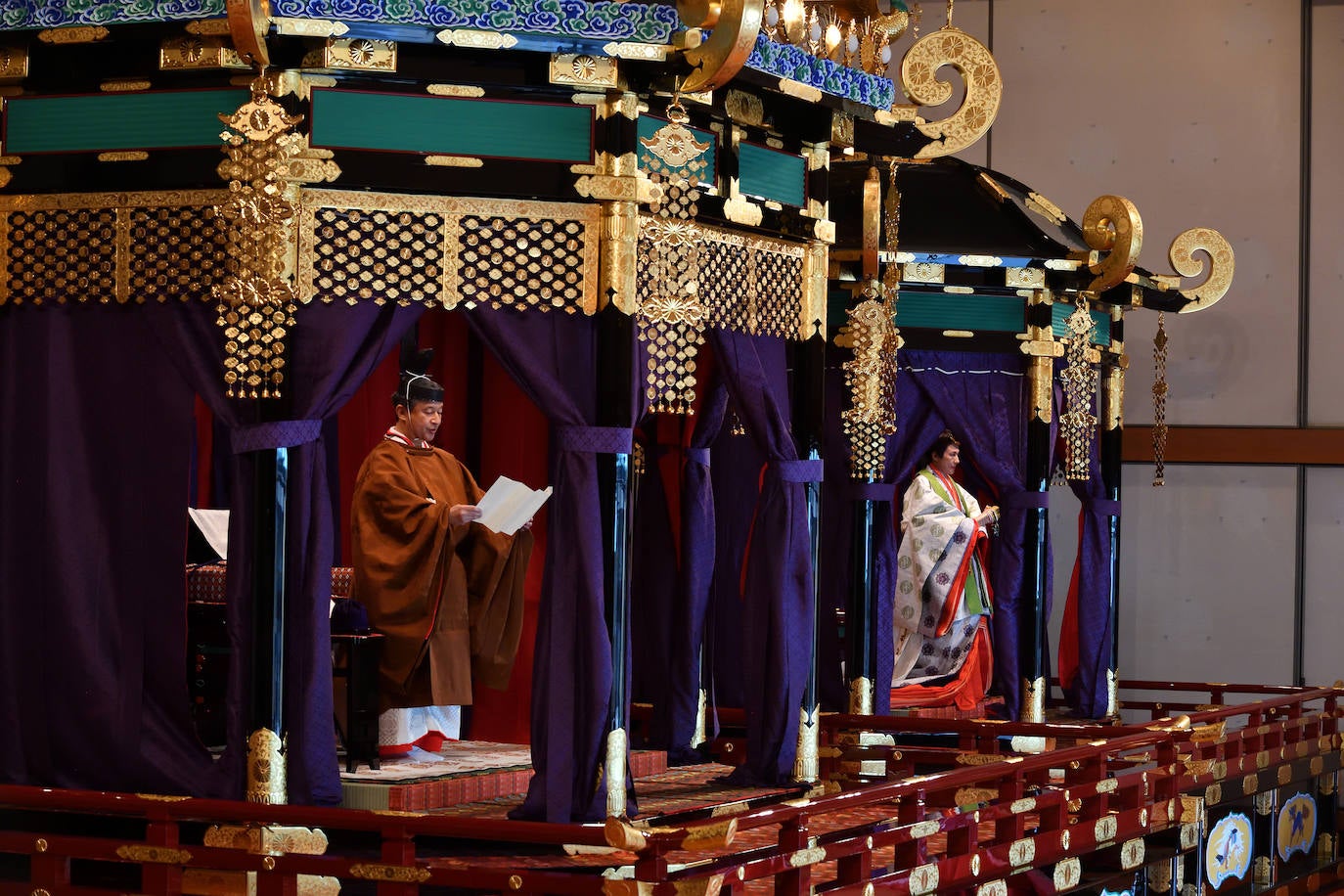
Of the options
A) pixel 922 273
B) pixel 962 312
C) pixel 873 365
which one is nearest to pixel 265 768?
pixel 873 365

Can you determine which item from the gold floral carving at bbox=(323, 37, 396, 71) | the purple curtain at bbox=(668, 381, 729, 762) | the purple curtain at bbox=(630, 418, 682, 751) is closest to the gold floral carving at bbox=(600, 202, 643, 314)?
the gold floral carving at bbox=(323, 37, 396, 71)

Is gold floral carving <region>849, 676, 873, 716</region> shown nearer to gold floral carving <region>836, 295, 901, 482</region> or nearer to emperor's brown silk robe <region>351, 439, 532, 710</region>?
gold floral carving <region>836, 295, 901, 482</region>

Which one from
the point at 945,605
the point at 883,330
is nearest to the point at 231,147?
the point at 883,330

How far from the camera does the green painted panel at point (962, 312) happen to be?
11.1 meters

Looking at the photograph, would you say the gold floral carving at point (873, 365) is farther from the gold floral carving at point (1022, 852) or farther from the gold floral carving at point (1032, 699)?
the gold floral carving at point (1022, 852)

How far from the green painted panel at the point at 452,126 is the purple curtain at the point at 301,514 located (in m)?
0.60

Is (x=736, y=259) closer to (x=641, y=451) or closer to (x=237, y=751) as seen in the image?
(x=641, y=451)

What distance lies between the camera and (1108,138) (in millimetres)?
14266

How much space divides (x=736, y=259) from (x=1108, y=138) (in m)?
7.28

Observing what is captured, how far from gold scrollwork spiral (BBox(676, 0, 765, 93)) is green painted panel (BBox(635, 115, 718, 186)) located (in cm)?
38

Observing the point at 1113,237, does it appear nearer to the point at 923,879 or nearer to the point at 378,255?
the point at 923,879

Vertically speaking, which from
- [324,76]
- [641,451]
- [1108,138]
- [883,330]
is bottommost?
[641,451]

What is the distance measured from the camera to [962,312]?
1126 centimetres

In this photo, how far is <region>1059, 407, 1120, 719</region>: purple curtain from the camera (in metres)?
12.0
